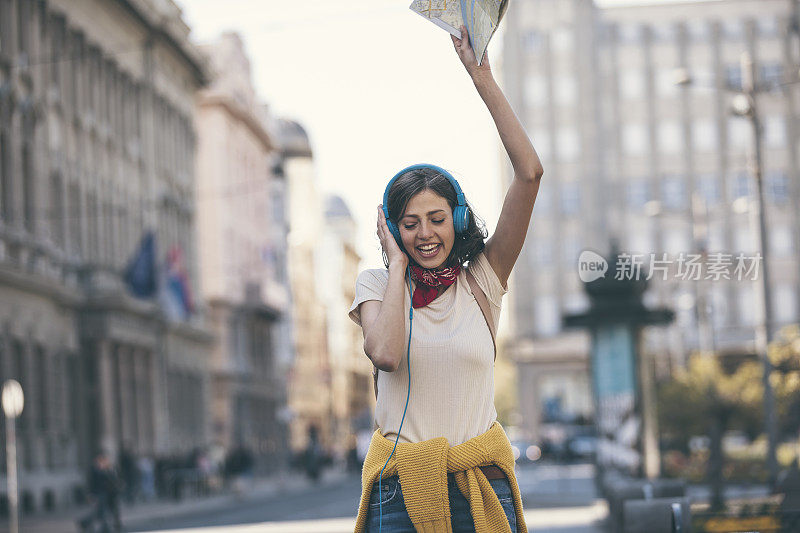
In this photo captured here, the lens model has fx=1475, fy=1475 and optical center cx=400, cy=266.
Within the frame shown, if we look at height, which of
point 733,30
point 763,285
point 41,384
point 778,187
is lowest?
point 763,285

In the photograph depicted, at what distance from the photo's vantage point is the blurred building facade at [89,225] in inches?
1540

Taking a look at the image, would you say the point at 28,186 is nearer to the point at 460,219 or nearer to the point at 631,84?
the point at 460,219

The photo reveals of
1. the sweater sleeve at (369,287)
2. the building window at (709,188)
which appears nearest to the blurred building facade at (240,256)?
the building window at (709,188)

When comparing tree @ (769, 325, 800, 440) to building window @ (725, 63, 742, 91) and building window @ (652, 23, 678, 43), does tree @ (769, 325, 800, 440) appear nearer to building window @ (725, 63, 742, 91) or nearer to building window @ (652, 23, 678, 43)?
building window @ (725, 63, 742, 91)

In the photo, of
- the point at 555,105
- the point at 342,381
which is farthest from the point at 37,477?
the point at 342,381

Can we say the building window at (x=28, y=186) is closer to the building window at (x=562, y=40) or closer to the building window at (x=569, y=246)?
the building window at (x=569, y=246)

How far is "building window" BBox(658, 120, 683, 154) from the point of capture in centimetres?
8800

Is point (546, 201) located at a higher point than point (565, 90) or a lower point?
lower

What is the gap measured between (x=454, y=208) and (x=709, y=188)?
85593mm

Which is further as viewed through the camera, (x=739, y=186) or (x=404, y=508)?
(x=739, y=186)

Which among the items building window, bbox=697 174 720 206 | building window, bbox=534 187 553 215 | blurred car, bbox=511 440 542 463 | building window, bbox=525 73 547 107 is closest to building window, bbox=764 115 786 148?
building window, bbox=697 174 720 206

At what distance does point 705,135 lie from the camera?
87.8 m

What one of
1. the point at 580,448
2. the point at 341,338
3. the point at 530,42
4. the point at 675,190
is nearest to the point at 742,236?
the point at 675,190

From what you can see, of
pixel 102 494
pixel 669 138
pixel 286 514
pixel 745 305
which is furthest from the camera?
pixel 669 138
